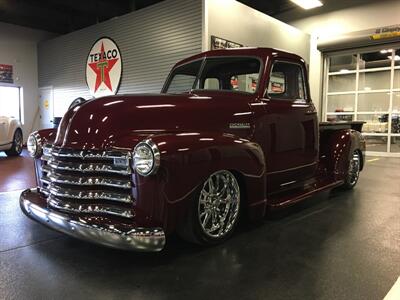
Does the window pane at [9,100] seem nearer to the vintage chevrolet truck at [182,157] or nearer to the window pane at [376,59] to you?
the vintage chevrolet truck at [182,157]

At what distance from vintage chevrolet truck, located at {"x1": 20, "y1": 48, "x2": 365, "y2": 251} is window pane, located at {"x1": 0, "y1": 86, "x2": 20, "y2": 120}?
10545mm

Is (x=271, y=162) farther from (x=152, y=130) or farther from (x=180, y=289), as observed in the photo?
(x=180, y=289)

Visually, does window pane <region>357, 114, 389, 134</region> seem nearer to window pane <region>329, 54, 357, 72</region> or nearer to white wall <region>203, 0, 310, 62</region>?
window pane <region>329, 54, 357, 72</region>

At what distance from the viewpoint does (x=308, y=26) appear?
10.7 meters

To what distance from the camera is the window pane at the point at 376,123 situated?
32.3 ft

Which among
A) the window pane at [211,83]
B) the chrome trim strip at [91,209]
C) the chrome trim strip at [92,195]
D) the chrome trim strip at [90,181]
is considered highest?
the window pane at [211,83]

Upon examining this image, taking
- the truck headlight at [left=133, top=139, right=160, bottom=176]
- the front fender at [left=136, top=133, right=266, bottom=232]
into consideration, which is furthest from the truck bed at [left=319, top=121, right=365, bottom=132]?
the truck headlight at [left=133, top=139, right=160, bottom=176]

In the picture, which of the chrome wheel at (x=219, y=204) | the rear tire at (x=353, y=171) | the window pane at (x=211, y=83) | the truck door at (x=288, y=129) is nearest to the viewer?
the chrome wheel at (x=219, y=204)

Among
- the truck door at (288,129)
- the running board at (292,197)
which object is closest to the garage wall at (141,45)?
the truck door at (288,129)

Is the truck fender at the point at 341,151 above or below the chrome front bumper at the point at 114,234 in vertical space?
above

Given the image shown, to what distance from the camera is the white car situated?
7.58m

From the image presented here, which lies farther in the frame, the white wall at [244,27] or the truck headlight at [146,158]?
Answer: the white wall at [244,27]

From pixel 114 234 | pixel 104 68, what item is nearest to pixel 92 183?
pixel 114 234

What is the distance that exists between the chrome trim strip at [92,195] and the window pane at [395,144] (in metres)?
9.47
